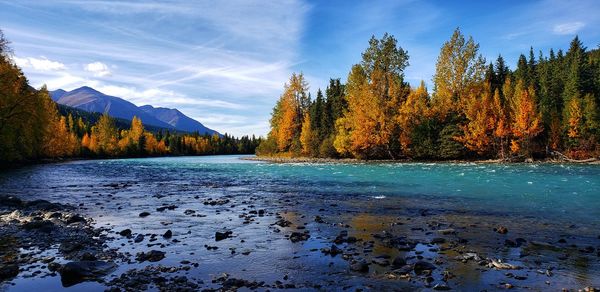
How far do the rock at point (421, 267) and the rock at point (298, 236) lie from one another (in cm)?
442

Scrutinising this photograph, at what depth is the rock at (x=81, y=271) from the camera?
29.1 ft

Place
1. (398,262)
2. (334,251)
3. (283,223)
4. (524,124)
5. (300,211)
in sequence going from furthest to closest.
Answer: (524,124), (300,211), (283,223), (334,251), (398,262)

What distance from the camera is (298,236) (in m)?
13.3

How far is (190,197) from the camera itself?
2530cm

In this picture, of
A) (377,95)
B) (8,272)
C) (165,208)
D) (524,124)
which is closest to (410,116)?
(377,95)

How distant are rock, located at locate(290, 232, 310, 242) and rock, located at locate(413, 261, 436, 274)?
4.42m

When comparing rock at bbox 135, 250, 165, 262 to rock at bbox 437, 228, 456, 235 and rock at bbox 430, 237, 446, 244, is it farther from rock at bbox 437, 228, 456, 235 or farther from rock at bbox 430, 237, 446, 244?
rock at bbox 437, 228, 456, 235

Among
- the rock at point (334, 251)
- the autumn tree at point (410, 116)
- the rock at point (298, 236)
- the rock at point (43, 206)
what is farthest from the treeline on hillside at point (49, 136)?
the autumn tree at point (410, 116)

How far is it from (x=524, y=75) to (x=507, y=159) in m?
42.6

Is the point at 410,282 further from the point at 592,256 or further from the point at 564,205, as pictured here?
the point at 564,205

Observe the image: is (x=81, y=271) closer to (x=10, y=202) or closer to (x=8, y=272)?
(x=8, y=272)

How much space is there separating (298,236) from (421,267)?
190 inches

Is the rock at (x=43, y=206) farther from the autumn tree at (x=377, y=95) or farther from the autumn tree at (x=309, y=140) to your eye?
the autumn tree at (x=309, y=140)

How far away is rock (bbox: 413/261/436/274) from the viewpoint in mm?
9492
